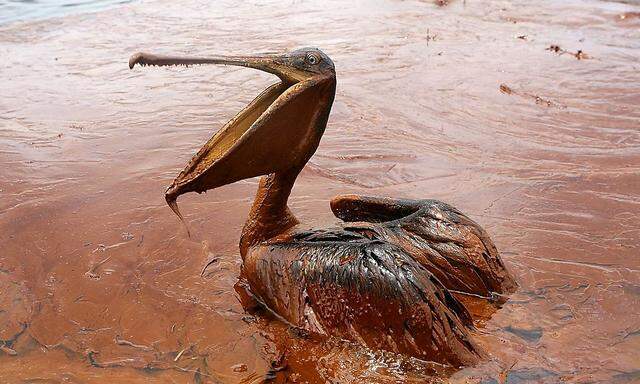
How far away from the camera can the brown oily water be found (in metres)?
2.93

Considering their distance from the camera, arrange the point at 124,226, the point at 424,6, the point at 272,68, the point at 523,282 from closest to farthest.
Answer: the point at 272,68, the point at 523,282, the point at 124,226, the point at 424,6

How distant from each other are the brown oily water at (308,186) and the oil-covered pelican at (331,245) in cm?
11

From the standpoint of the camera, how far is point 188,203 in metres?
4.42

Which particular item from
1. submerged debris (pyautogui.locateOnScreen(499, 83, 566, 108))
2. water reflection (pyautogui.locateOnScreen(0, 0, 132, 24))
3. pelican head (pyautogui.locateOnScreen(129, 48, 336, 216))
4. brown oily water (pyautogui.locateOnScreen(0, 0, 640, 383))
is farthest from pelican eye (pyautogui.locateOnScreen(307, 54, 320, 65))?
water reflection (pyautogui.locateOnScreen(0, 0, 132, 24))

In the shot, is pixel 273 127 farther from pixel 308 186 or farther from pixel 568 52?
pixel 568 52

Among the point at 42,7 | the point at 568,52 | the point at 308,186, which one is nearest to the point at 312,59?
the point at 308,186

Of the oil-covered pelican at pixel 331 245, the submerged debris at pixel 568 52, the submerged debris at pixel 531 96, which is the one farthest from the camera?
the submerged debris at pixel 568 52

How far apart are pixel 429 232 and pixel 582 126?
10.6 ft

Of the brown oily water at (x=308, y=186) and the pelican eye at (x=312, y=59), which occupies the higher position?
the pelican eye at (x=312, y=59)

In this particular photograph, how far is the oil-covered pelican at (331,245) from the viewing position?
8.85ft

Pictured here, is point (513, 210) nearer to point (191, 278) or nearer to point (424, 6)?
point (191, 278)

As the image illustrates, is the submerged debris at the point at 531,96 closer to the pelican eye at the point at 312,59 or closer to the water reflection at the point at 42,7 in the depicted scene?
the pelican eye at the point at 312,59

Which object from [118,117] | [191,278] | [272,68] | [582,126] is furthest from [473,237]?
[118,117]

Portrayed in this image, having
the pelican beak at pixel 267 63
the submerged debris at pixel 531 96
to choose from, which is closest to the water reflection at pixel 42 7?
the submerged debris at pixel 531 96
